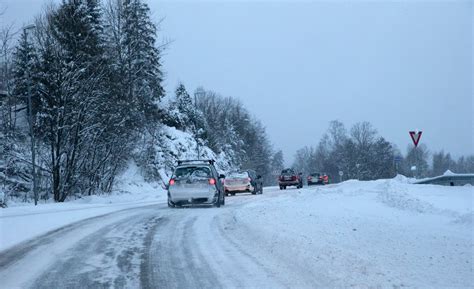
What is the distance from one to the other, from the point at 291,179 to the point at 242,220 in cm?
3119

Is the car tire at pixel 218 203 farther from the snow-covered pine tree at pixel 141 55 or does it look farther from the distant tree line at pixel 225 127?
the distant tree line at pixel 225 127

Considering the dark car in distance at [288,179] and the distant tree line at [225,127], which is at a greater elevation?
the distant tree line at [225,127]

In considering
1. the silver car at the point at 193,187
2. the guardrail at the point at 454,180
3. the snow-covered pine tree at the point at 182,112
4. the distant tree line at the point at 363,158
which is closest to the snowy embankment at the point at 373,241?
the silver car at the point at 193,187

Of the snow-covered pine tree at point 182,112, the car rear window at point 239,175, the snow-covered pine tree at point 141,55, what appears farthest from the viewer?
the snow-covered pine tree at point 182,112

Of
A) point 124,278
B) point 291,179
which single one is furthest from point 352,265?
point 291,179

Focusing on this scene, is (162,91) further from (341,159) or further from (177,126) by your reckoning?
(341,159)

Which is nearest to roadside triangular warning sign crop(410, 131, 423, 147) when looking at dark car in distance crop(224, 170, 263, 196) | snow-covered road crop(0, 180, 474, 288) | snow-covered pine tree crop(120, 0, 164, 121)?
snow-covered road crop(0, 180, 474, 288)

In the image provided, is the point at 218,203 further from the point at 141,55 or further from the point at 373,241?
the point at 141,55

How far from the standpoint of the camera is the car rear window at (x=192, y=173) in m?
19.1

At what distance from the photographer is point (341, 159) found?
10881 cm

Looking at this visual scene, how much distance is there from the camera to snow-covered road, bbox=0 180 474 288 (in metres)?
6.48

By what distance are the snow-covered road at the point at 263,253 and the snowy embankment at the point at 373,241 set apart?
2 centimetres

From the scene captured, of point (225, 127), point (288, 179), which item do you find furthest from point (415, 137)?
point (225, 127)

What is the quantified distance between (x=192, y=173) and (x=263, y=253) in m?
11.1
